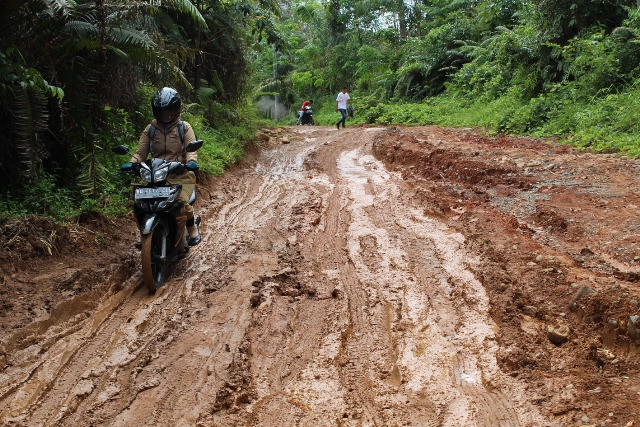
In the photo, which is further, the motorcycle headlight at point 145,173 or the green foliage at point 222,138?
the green foliage at point 222,138

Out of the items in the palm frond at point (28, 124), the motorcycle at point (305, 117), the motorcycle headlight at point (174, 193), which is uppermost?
the motorcycle at point (305, 117)

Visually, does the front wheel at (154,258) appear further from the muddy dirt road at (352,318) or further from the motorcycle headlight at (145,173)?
the motorcycle headlight at (145,173)

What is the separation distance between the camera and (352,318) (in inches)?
Answer: 163

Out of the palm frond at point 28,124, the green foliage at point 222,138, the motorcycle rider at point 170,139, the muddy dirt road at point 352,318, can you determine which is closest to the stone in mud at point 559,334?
the muddy dirt road at point 352,318

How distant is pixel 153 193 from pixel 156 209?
0.17 metres

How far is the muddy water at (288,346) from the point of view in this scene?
3.00 metres

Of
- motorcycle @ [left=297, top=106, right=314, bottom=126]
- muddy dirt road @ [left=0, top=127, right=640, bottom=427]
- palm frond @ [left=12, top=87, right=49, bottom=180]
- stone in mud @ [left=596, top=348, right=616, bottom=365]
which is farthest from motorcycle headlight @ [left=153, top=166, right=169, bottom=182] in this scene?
motorcycle @ [left=297, top=106, right=314, bottom=126]

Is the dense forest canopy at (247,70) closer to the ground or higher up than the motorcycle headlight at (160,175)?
higher up

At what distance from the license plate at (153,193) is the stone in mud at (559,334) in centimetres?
371

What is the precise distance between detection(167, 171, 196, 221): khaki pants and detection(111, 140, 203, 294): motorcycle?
110 mm

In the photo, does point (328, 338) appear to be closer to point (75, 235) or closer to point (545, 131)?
point (75, 235)

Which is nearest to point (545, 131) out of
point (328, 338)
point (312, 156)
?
point (312, 156)

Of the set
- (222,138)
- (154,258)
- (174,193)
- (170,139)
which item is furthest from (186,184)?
(222,138)

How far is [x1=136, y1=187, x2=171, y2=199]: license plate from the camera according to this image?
4.92 metres
